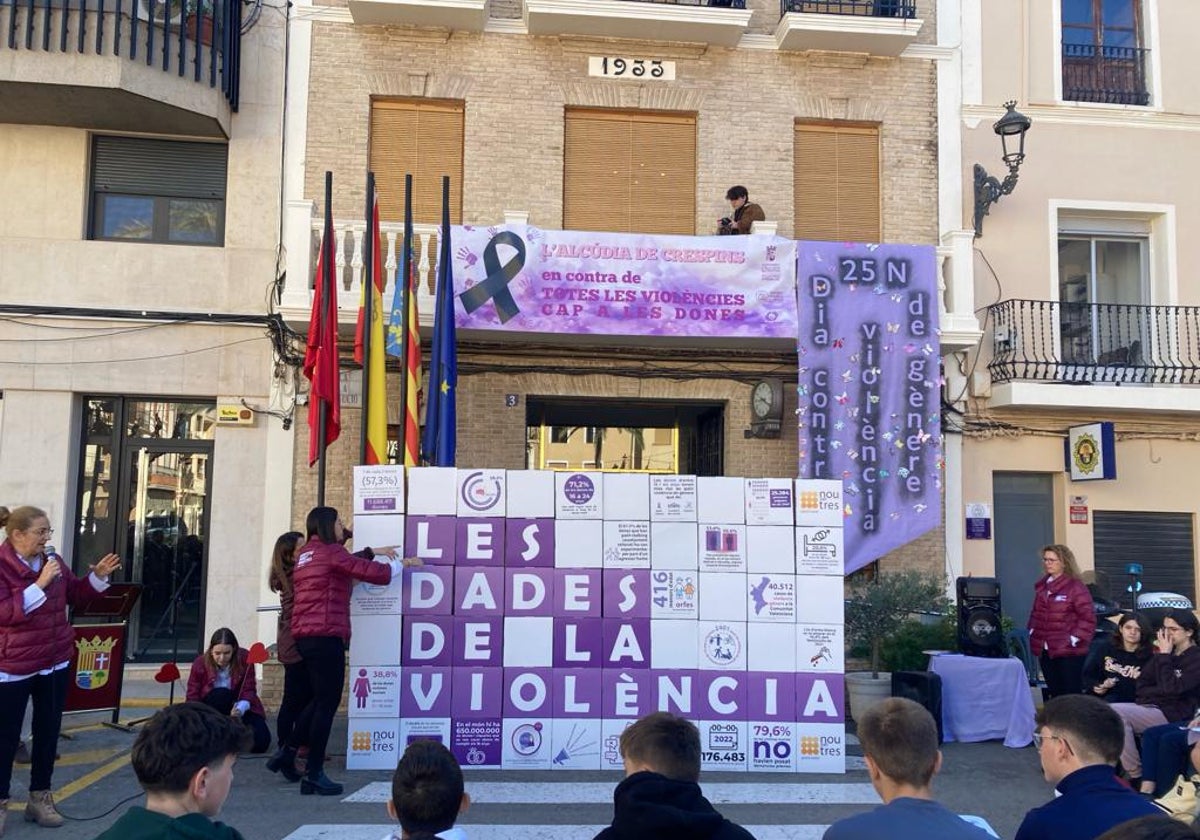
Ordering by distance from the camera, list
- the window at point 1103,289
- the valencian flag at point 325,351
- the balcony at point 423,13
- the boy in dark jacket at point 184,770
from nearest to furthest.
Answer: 1. the boy in dark jacket at point 184,770
2. the valencian flag at point 325,351
3. the balcony at point 423,13
4. the window at point 1103,289

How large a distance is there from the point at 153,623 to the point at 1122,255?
44.5ft

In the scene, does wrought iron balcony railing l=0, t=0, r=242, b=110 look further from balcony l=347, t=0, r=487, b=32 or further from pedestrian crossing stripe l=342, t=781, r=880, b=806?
pedestrian crossing stripe l=342, t=781, r=880, b=806

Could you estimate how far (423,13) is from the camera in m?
12.7

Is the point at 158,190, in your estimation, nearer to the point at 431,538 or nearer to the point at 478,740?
the point at 431,538

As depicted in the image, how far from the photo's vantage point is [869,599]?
1075 cm

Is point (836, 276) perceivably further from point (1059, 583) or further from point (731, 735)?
point (731, 735)

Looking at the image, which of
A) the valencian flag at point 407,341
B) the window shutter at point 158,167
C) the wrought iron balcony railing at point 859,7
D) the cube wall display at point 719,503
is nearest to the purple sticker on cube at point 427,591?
the valencian flag at point 407,341

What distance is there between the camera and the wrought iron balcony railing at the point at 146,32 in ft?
37.4

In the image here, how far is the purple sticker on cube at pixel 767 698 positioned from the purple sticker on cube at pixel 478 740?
197 centimetres

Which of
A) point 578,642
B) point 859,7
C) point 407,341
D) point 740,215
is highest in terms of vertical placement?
point 859,7

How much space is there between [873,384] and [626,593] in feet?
17.7

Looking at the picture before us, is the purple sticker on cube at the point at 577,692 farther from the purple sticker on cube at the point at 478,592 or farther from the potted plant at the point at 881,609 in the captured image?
the potted plant at the point at 881,609

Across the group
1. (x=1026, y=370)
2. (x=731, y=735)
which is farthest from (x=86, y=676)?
(x=1026, y=370)

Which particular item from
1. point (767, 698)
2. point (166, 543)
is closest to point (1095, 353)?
point (767, 698)
